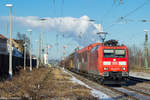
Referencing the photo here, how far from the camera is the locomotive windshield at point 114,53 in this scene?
21797 millimetres

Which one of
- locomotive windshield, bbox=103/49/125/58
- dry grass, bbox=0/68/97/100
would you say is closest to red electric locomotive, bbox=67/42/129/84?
locomotive windshield, bbox=103/49/125/58

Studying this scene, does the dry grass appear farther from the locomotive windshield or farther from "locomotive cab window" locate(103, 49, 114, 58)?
the locomotive windshield

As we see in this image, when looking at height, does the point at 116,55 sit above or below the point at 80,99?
above

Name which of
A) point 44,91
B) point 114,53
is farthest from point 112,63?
point 44,91

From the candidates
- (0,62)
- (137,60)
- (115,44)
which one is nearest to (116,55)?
(115,44)

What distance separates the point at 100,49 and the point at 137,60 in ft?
199

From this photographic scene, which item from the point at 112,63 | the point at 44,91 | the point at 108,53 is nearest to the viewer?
the point at 44,91

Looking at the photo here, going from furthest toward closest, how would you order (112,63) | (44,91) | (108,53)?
1. (108,53)
2. (112,63)
3. (44,91)

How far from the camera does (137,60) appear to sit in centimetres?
Result: 8025

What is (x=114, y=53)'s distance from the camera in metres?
21.9

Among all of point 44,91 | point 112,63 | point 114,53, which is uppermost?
point 114,53

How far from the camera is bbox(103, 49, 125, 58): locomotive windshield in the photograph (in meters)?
21.8

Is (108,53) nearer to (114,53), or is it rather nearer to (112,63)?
(114,53)

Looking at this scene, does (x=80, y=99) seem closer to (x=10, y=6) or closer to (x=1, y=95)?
(x=1, y=95)
